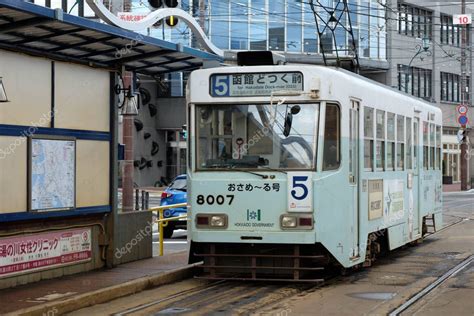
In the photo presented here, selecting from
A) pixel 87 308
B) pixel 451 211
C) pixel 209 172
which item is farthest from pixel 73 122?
pixel 451 211

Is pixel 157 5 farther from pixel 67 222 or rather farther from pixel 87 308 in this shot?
pixel 87 308

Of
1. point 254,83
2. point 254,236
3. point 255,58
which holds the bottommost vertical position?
point 254,236

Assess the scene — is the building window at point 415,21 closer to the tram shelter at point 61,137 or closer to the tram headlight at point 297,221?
the tram shelter at point 61,137

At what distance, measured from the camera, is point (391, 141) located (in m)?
15.6

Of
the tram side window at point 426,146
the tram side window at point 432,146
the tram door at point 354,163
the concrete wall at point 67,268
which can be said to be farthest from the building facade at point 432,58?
the concrete wall at point 67,268

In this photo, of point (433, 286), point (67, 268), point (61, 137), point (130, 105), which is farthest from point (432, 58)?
point (61, 137)

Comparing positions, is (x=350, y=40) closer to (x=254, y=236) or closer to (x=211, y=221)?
(x=211, y=221)

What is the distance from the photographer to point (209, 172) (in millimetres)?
12797

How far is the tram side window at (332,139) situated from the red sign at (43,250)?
4137 mm

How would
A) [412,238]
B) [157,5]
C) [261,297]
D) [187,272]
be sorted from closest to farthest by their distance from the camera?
1. [261,297]
2. [187,272]
3. [412,238]
4. [157,5]

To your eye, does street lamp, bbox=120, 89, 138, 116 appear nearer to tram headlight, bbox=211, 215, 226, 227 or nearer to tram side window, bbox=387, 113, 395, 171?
tram headlight, bbox=211, 215, 226, 227

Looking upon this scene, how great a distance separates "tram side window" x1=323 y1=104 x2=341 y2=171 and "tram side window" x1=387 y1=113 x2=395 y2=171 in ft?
9.76

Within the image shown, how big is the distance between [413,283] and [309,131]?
9.69 feet

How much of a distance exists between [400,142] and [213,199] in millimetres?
5097
